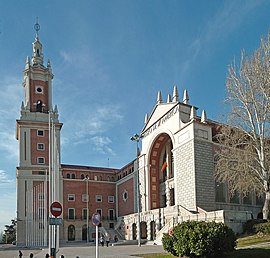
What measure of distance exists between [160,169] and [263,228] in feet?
73.3

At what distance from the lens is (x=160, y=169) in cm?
4775

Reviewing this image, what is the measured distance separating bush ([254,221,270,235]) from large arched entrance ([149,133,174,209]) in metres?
18.8

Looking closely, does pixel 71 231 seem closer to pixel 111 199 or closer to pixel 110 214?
pixel 110 214

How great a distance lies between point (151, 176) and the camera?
47.4 meters

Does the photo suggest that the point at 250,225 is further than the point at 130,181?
No

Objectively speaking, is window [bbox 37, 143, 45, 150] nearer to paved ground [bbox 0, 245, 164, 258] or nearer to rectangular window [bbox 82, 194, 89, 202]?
rectangular window [bbox 82, 194, 89, 202]

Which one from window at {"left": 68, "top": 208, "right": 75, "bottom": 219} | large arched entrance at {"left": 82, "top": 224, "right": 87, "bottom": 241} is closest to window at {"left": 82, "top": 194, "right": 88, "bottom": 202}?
window at {"left": 68, "top": 208, "right": 75, "bottom": 219}

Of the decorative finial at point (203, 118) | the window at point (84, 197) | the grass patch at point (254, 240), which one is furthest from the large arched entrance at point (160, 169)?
the grass patch at point (254, 240)

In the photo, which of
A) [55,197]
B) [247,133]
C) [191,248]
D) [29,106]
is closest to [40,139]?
[29,106]

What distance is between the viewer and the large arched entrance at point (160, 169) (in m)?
45.8

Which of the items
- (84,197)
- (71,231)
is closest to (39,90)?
(84,197)

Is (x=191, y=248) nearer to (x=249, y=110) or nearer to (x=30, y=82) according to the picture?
(x=249, y=110)


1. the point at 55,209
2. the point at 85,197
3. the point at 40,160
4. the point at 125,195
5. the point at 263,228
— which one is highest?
the point at 40,160

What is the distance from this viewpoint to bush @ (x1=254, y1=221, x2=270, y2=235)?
2596 centimetres
